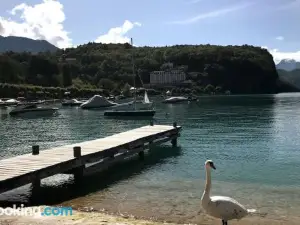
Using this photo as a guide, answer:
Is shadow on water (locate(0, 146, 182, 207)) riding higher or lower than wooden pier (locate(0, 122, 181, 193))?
lower

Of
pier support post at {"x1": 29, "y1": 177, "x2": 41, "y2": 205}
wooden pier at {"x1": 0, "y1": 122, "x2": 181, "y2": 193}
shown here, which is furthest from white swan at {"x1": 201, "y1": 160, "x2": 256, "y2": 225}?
pier support post at {"x1": 29, "y1": 177, "x2": 41, "y2": 205}

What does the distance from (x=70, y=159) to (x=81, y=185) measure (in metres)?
1.79

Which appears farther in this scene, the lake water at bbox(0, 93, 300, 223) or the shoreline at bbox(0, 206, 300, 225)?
the lake water at bbox(0, 93, 300, 223)

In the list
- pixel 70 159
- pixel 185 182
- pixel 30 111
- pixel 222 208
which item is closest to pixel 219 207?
pixel 222 208

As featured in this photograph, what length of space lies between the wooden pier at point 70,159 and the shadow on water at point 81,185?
1.82 feet

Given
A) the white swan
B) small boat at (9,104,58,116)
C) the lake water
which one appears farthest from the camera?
small boat at (9,104,58,116)

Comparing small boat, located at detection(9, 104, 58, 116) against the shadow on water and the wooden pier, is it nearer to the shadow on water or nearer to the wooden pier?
the wooden pier

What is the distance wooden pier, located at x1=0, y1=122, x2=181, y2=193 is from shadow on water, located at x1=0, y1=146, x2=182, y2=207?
554mm

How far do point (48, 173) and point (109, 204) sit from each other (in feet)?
13.1

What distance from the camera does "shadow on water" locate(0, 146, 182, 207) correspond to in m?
20.2

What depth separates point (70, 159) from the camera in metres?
22.9

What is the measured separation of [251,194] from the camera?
69.6 feet

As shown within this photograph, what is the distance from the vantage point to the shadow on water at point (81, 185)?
2017cm

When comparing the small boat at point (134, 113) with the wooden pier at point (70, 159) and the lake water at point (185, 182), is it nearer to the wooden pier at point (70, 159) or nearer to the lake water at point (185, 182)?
the lake water at point (185, 182)
